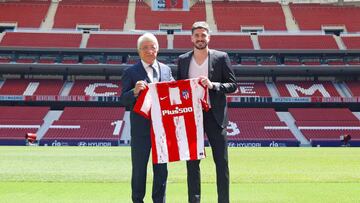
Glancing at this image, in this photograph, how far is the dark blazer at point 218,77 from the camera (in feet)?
18.8

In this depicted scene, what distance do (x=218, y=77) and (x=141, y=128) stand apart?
113 cm

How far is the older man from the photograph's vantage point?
5.53 metres

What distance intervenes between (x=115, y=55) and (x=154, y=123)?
41822 millimetres

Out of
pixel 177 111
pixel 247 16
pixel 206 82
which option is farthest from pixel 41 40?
pixel 206 82

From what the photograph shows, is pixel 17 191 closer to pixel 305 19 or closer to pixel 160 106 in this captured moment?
pixel 160 106

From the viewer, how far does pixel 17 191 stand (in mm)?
8562

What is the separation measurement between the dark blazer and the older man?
43 centimetres

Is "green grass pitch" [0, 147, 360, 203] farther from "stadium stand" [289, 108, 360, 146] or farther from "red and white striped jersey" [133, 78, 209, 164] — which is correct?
"stadium stand" [289, 108, 360, 146]

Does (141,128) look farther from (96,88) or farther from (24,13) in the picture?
(24,13)

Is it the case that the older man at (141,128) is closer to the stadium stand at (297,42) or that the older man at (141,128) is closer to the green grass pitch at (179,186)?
the green grass pitch at (179,186)

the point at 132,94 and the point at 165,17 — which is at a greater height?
the point at 165,17

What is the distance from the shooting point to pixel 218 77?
585 centimetres

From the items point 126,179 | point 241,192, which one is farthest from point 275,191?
point 126,179

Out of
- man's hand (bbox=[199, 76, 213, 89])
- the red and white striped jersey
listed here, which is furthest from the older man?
man's hand (bbox=[199, 76, 213, 89])
